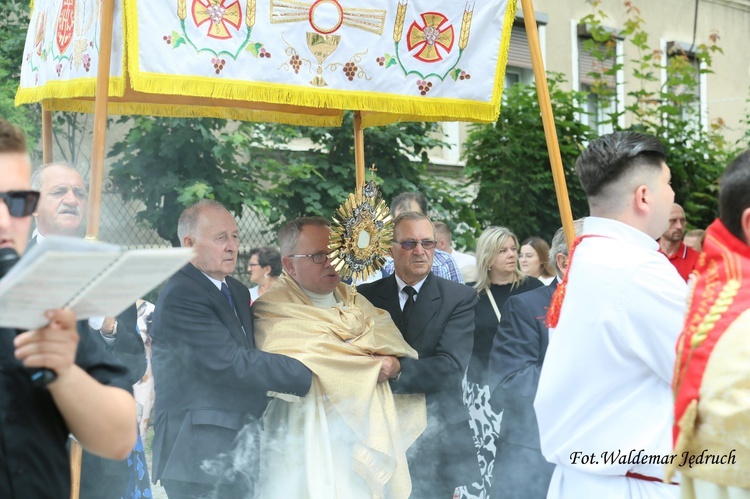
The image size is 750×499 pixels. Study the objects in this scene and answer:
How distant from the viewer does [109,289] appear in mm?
1634

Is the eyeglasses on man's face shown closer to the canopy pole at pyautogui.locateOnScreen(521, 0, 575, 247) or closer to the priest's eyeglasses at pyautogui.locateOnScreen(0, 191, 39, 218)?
the canopy pole at pyautogui.locateOnScreen(521, 0, 575, 247)

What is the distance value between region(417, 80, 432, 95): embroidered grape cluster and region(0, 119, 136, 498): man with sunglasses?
10.0 ft

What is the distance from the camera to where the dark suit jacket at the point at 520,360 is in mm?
4445

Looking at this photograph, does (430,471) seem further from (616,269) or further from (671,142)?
(671,142)

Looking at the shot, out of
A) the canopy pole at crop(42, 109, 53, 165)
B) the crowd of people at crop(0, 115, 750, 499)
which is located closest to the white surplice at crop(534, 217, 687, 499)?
the crowd of people at crop(0, 115, 750, 499)

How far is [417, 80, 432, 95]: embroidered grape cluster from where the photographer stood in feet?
15.6

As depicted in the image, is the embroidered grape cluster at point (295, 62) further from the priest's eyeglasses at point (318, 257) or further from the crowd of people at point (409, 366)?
the priest's eyeglasses at point (318, 257)

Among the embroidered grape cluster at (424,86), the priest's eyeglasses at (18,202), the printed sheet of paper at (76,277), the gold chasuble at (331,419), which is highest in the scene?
the embroidered grape cluster at (424,86)

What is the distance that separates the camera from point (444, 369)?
457 cm

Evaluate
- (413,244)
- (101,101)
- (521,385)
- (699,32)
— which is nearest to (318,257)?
(413,244)

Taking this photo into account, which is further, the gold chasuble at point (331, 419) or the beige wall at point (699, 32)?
the beige wall at point (699, 32)

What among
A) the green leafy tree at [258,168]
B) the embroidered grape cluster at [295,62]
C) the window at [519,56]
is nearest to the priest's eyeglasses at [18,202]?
the embroidered grape cluster at [295,62]

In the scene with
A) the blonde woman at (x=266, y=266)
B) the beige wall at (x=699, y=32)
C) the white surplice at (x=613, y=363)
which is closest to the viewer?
the white surplice at (x=613, y=363)

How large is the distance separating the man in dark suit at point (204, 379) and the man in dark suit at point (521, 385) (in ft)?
3.16
